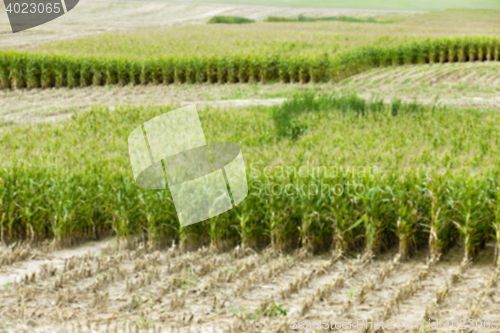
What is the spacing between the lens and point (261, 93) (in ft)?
63.3

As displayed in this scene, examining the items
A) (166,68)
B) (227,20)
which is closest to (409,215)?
(166,68)

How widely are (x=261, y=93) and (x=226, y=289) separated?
550 inches

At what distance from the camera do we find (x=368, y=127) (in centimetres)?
1189

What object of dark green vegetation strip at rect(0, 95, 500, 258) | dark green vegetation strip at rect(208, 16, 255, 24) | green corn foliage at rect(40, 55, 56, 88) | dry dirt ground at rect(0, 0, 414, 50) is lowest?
dark green vegetation strip at rect(0, 95, 500, 258)

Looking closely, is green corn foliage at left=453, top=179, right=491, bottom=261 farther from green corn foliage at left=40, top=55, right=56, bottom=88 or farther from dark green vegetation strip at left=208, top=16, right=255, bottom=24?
dark green vegetation strip at left=208, top=16, right=255, bottom=24

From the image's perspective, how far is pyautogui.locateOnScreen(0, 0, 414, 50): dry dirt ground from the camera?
38188mm

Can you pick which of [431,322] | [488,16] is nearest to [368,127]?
[431,322]

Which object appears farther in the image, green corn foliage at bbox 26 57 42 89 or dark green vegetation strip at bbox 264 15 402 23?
dark green vegetation strip at bbox 264 15 402 23

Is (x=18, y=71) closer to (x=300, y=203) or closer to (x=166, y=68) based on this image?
(x=166, y=68)

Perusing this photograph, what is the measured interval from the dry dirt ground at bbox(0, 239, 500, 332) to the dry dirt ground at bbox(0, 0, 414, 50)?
30.2 m

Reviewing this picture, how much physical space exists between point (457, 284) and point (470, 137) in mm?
5690

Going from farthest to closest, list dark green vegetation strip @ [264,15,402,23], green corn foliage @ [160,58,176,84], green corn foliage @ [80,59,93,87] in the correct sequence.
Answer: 1. dark green vegetation strip @ [264,15,402,23]
2. green corn foliage @ [160,58,176,84]
3. green corn foliage @ [80,59,93,87]

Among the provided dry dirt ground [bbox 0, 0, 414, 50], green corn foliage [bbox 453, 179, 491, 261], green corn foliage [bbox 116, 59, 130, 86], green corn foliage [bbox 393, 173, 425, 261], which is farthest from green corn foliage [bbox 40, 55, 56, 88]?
green corn foliage [bbox 453, 179, 491, 261]

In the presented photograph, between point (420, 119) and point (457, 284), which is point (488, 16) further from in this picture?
point (457, 284)
